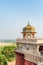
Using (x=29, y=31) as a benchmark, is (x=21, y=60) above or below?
below

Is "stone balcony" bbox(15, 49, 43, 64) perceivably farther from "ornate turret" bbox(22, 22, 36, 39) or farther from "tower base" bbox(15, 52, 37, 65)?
"ornate turret" bbox(22, 22, 36, 39)

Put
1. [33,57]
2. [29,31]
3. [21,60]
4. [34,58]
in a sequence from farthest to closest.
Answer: [29,31] → [21,60] → [33,57] → [34,58]

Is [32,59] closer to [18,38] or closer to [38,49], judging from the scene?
[38,49]

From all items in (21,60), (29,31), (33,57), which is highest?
(29,31)

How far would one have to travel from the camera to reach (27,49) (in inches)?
894

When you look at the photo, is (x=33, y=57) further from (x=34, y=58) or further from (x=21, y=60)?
(x=21, y=60)

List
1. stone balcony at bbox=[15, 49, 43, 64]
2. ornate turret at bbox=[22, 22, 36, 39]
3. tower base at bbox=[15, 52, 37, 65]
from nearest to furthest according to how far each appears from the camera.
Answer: stone balcony at bbox=[15, 49, 43, 64], tower base at bbox=[15, 52, 37, 65], ornate turret at bbox=[22, 22, 36, 39]

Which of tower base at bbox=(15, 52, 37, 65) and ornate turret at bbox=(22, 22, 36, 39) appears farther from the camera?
ornate turret at bbox=(22, 22, 36, 39)

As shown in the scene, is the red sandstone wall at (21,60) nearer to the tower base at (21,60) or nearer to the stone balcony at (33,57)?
the tower base at (21,60)

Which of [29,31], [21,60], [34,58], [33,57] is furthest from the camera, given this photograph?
[29,31]

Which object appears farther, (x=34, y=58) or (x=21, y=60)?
(x=21, y=60)

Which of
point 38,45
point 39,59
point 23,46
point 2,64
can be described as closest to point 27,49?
point 23,46

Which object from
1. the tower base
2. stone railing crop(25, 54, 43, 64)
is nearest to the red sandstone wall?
the tower base

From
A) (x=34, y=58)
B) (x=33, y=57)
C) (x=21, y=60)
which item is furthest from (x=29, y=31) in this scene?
(x=34, y=58)
